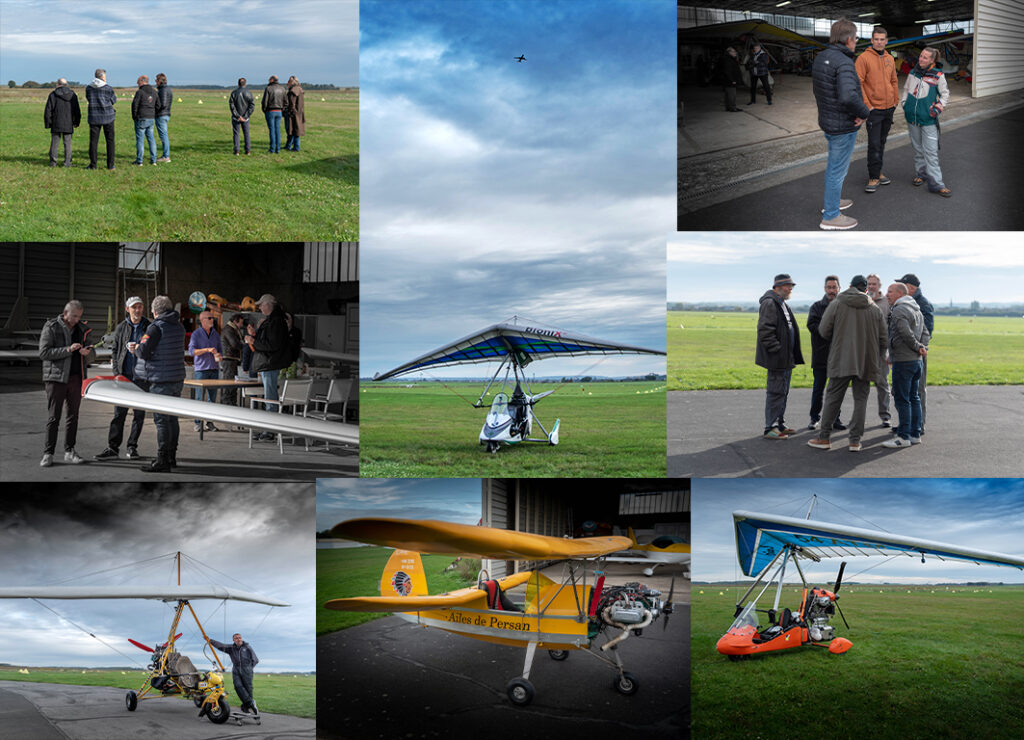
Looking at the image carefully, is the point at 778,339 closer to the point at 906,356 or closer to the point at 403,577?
the point at 906,356

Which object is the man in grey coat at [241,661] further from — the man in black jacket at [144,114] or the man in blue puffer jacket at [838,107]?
the man in blue puffer jacket at [838,107]

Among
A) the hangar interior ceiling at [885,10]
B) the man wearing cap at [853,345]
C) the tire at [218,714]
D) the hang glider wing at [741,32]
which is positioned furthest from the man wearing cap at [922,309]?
the tire at [218,714]

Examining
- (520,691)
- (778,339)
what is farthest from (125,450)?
(778,339)

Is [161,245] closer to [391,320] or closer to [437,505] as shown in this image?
[391,320]

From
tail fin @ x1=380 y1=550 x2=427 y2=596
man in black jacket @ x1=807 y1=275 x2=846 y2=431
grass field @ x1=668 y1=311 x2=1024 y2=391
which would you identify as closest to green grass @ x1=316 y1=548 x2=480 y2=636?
tail fin @ x1=380 y1=550 x2=427 y2=596

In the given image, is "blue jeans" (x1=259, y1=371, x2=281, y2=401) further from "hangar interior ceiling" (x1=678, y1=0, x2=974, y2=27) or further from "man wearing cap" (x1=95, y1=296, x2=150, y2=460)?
"hangar interior ceiling" (x1=678, y1=0, x2=974, y2=27)

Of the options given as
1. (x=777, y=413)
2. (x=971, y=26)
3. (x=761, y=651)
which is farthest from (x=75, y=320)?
(x=971, y=26)
